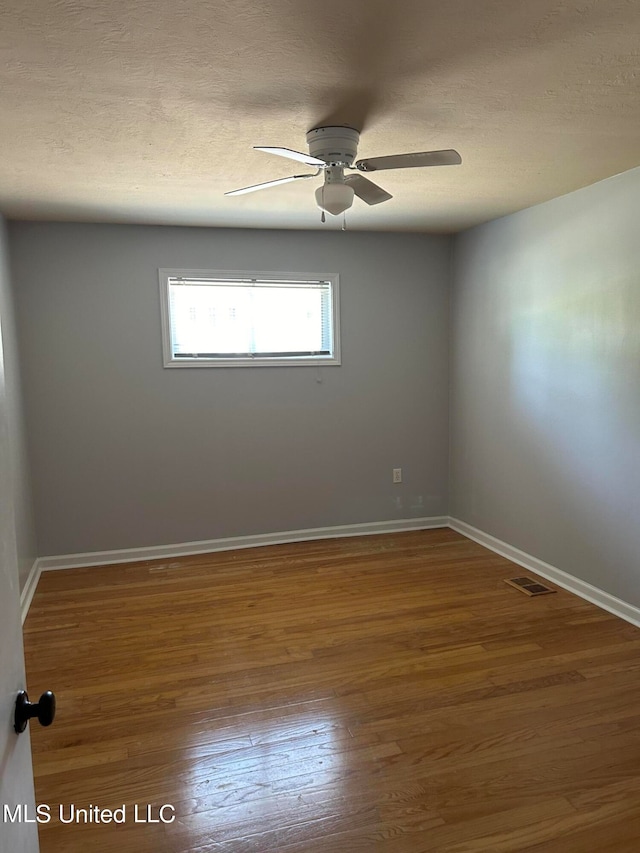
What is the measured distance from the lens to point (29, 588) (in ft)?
11.2

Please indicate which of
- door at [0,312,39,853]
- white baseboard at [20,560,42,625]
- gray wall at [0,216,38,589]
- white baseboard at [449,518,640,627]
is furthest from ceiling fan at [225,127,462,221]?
white baseboard at [20,560,42,625]

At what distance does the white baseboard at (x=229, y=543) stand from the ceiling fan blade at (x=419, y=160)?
2.90 meters

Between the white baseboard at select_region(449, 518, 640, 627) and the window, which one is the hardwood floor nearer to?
the white baseboard at select_region(449, 518, 640, 627)

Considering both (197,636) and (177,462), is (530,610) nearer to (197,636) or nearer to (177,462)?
(197,636)

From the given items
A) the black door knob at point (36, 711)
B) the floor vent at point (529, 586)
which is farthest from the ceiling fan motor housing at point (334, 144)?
the floor vent at point (529, 586)

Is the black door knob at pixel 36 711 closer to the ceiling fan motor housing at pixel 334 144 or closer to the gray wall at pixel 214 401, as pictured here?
the ceiling fan motor housing at pixel 334 144

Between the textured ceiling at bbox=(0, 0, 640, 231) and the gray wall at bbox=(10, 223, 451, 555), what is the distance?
819 millimetres

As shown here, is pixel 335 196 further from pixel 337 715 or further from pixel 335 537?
pixel 335 537

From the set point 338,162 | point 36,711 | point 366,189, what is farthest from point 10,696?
point 366,189

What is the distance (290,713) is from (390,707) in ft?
1.32

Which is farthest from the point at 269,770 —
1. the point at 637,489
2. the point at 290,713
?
the point at 637,489

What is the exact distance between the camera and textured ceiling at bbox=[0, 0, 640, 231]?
1477mm

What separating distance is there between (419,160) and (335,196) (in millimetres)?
351

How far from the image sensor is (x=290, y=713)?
7.39ft
